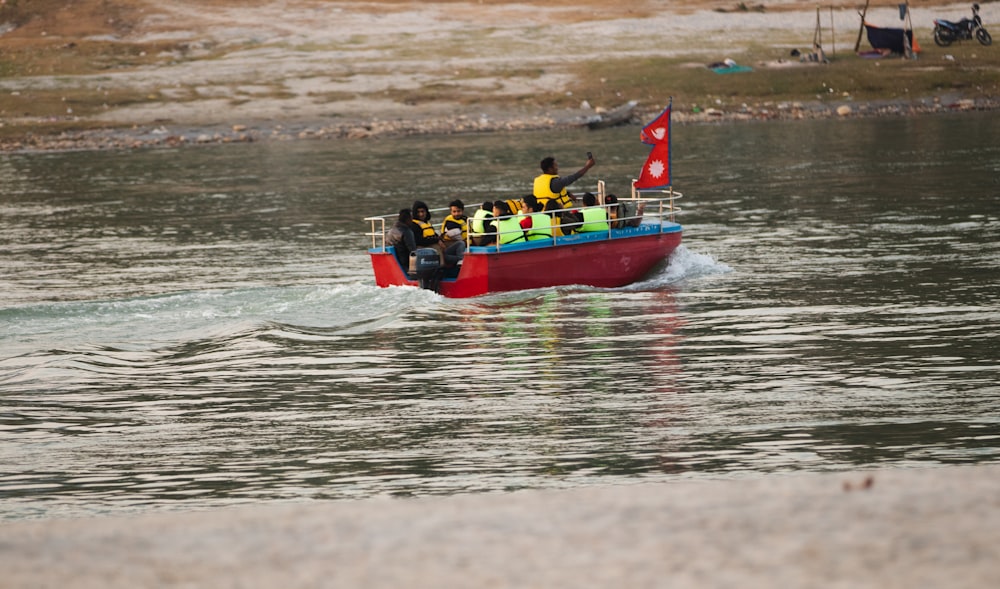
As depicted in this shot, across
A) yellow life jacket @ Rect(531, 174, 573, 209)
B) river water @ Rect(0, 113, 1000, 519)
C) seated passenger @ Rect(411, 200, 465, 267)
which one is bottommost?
river water @ Rect(0, 113, 1000, 519)

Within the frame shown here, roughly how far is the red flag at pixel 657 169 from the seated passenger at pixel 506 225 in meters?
3.14

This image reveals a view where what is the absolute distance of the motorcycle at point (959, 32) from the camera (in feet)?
240

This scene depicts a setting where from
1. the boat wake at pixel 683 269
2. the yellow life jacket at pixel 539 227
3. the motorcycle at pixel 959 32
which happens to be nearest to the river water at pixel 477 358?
the boat wake at pixel 683 269

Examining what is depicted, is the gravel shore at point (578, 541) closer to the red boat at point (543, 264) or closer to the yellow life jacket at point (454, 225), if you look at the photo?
the red boat at point (543, 264)

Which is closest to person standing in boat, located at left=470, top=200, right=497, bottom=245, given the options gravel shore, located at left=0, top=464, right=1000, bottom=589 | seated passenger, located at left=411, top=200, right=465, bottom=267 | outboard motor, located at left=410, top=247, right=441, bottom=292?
seated passenger, located at left=411, top=200, right=465, bottom=267

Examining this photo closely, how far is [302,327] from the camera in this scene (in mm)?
21375

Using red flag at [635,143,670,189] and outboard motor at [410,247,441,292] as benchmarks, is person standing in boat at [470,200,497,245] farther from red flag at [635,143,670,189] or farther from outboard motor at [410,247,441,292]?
red flag at [635,143,670,189]

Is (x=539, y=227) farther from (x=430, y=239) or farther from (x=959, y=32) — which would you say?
(x=959, y=32)

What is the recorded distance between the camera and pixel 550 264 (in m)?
24.2

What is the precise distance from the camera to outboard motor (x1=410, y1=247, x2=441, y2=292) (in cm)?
2369

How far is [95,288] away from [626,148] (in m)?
32.0

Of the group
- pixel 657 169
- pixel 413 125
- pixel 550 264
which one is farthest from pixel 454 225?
pixel 413 125

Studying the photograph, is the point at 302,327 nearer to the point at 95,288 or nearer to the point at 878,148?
the point at 95,288

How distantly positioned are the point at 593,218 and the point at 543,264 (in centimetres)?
150
